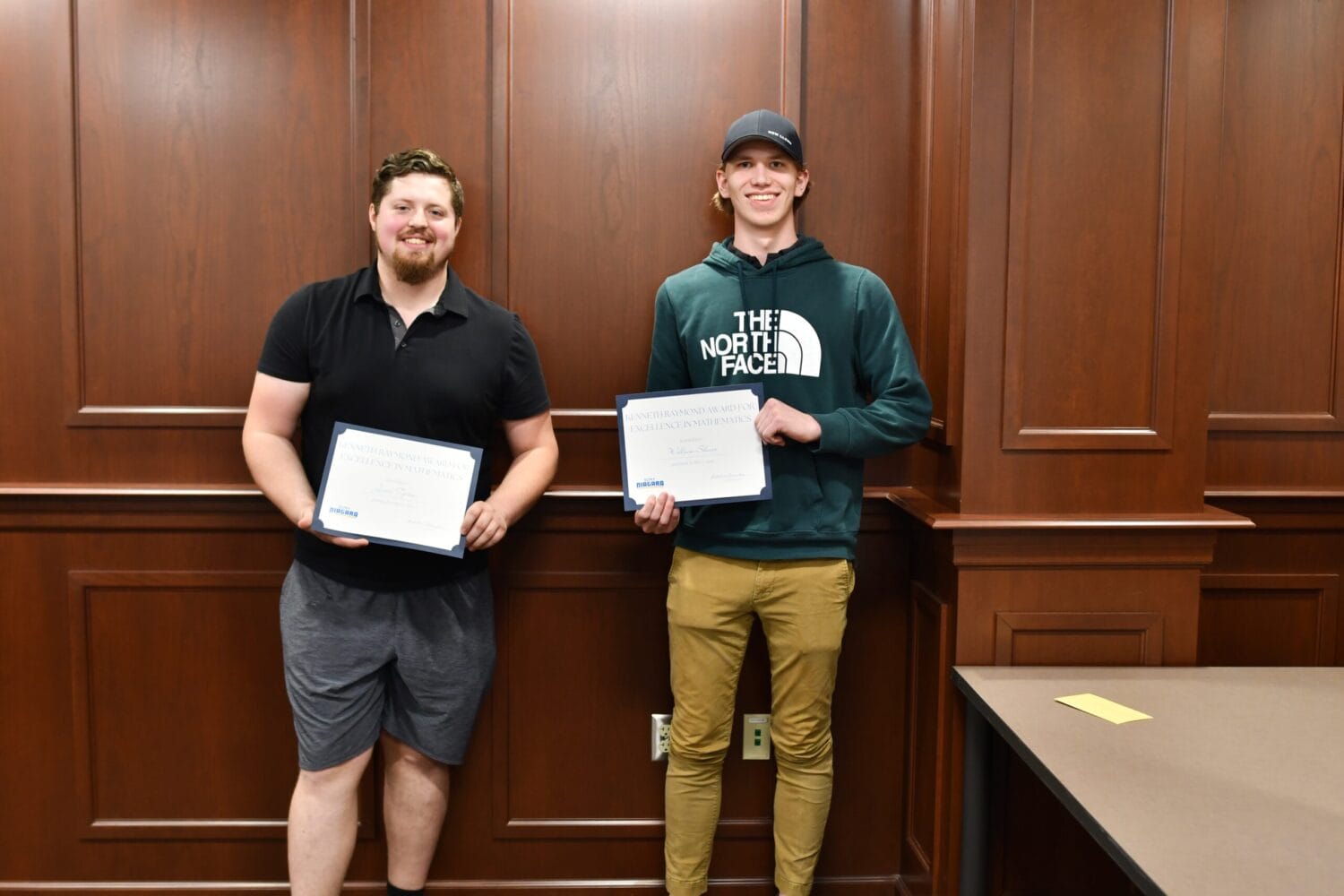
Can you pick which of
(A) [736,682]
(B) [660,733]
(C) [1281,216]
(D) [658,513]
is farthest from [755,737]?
(C) [1281,216]

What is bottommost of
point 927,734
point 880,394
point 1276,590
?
point 927,734

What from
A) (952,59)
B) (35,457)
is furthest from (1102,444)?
(35,457)

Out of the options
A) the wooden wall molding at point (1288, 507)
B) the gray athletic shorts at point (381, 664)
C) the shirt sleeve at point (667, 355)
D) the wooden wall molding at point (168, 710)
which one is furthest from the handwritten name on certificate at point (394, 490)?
the wooden wall molding at point (1288, 507)

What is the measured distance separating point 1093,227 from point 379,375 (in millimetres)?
1458

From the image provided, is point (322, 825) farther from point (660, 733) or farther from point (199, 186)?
point (199, 186)

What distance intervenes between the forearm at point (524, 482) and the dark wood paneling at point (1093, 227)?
0.95 metres

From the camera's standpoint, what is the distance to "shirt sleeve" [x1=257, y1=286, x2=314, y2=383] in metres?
2.00

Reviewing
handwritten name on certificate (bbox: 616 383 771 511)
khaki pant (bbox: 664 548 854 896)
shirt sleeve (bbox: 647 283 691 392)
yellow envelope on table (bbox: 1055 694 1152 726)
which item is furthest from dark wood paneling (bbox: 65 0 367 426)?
yellow envelope on table (bbox: 1055 694 1152 726)

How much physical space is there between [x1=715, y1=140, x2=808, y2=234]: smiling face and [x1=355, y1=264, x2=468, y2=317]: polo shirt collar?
23.7 inches

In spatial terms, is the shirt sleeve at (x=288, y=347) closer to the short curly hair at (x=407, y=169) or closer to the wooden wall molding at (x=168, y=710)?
the short curly hair at (x=407, y=169)

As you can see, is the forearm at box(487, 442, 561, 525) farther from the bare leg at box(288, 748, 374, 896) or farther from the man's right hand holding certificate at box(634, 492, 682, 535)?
the bare leg at box(288, 748, 374, 896)

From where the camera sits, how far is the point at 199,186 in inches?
92.0

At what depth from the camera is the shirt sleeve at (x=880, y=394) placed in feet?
6.56

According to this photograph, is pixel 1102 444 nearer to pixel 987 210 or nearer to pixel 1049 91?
pixel 987 210
